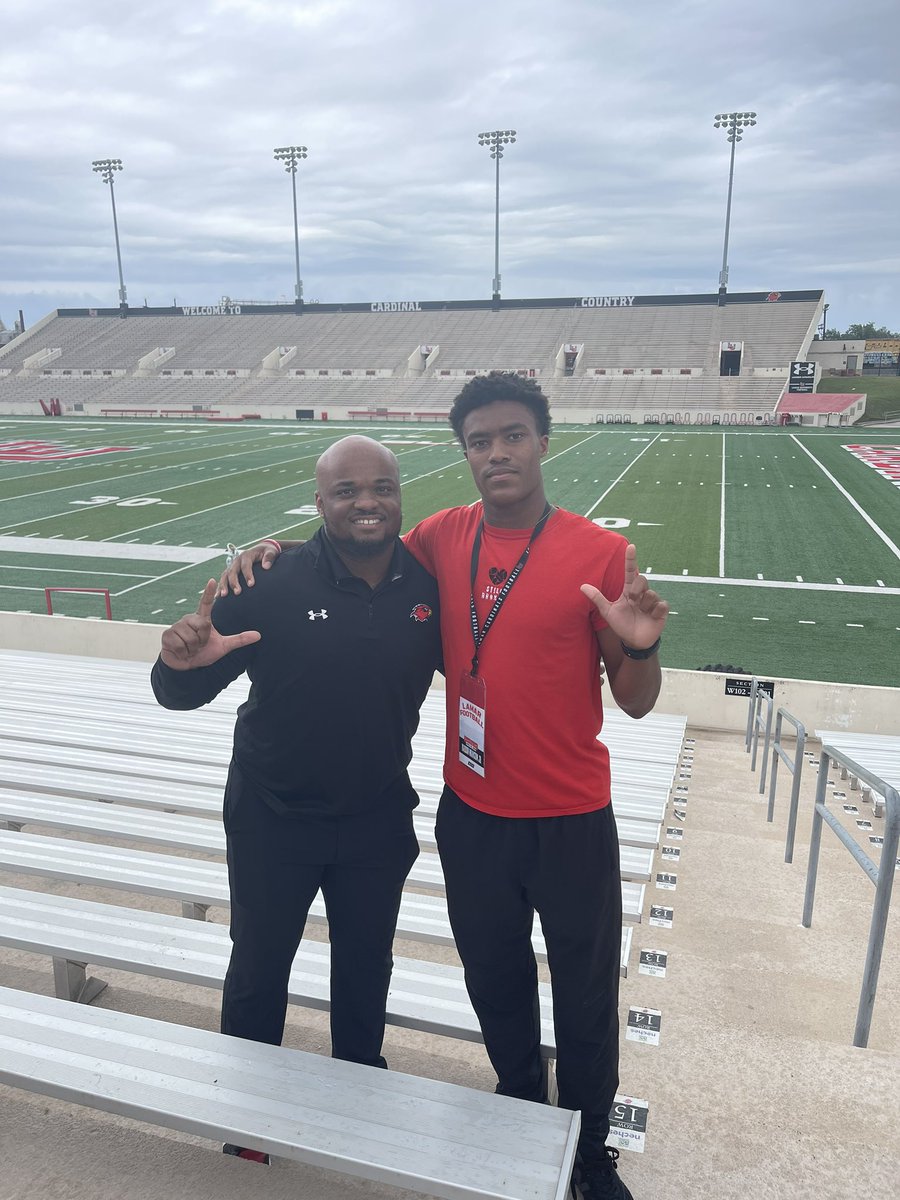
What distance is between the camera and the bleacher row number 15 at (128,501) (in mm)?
24266

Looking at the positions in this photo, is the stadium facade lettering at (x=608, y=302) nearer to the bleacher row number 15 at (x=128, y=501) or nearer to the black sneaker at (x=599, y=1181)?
the bleacher row number 15 at (x=128, y=501)

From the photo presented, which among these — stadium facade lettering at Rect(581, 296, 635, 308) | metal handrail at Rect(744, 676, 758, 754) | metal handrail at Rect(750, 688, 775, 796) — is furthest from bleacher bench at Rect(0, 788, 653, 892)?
stadium facade lettering at Rect(581, 296, 635, 308)

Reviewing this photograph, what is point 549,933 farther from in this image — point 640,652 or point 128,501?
point 128,501

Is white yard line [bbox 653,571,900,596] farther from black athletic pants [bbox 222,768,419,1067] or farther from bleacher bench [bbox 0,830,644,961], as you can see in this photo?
black athletic pants [bbox 222,768,419,1067]

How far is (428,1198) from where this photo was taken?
2.21 meters

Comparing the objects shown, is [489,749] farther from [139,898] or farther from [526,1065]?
[139,898]

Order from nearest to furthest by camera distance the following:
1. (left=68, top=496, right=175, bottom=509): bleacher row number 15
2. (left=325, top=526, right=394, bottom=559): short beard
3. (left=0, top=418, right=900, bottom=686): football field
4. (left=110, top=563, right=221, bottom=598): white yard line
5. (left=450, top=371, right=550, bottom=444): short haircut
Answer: (left=325, top=526, right=394, bottom=559): short beard
(left=450, top=371, right=550, bottom=444): short haircut
(left=0, top=418, right=900, bottom=686): football field
(left=110, top=563, right=221, bottom=598): white yard line
(left=68, top=496, right=175, bottom=509): bleacher row number 15

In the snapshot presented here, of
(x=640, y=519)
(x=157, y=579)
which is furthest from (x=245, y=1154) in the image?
(x=640, y=519)

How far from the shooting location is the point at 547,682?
91.0 inches

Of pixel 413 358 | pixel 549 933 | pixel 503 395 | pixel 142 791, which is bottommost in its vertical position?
pixel 142 791

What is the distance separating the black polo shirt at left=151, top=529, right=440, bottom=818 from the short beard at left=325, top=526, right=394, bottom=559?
0.09ft

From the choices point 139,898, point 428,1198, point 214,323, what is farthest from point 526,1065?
point 214,323

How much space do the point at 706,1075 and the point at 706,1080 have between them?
0.02 meters

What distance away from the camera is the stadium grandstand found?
5522 centimetres
